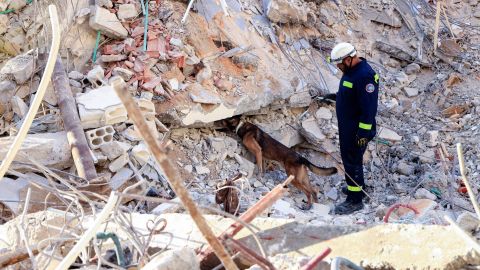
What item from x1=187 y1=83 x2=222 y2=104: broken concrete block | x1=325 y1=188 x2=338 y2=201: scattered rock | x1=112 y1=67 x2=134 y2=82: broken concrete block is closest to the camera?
x1=112 y1=67 x2=134 y2=82: broken concrete block

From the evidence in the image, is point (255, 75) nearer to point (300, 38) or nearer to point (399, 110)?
point (300, 38)

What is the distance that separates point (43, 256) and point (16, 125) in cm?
419

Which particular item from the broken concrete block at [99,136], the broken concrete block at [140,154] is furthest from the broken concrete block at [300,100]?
the broken concrete block at [99,136]

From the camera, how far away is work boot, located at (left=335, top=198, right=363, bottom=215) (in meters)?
7.70

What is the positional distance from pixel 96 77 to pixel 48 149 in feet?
4.41

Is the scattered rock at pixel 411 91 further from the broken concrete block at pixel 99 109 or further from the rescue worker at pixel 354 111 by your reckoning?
the broken concrete block at pixel 99 109

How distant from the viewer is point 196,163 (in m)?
7.82

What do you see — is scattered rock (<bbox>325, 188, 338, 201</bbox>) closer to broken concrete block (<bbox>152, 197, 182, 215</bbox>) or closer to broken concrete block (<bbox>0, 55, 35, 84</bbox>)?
broken concrete block (<bbox>152, 197, 182, 215</bbox>)

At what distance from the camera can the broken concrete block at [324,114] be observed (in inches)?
370

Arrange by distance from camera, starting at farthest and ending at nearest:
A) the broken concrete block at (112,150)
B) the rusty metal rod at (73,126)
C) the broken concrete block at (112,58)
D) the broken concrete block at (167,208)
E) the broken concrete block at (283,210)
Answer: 1. the broken concrete block at (112,58)
2. the broken concrete block at (283,210)
3. the broken concrete block at (112,150)
4. the rusty metal rod at (73,126)
5. the broken concrete block at (167,208)

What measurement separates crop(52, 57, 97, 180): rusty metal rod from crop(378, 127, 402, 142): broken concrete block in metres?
4.60

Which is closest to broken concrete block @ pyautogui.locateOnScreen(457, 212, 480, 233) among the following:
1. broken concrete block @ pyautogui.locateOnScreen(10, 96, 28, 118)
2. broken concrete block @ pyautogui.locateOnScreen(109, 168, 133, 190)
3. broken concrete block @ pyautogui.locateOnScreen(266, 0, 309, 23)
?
broken concrete block @ pyautogui.locateOnScreen(109, 168, 133, 190)

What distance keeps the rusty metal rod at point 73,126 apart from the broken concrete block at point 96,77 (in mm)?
288

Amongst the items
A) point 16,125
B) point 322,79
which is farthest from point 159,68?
point 322,79
